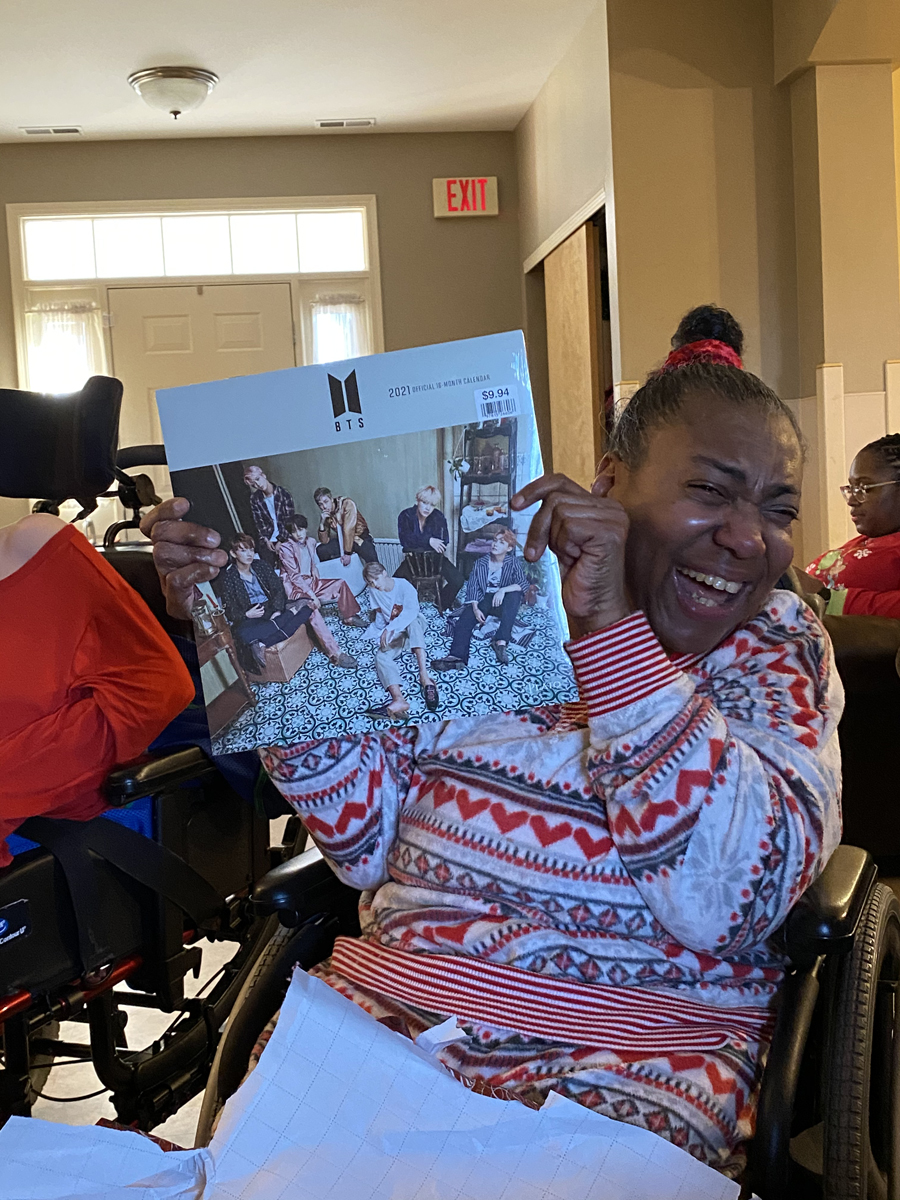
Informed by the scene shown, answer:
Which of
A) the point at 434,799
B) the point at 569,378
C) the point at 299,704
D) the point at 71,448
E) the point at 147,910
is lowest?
the point at 147,910

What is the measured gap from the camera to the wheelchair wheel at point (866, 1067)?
2.90ft

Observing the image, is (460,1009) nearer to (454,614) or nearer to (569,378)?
(454,614)

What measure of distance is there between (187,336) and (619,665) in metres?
6.88

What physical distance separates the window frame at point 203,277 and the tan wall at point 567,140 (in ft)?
3.53

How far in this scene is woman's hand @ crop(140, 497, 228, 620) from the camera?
100 cm

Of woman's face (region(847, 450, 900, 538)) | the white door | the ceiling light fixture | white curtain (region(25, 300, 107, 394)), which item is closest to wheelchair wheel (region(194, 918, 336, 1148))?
woman's face (region(847, 450, 900, 538))

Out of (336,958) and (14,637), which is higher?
(14,637)

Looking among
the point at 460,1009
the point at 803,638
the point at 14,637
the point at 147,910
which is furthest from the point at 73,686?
the point at 803,638

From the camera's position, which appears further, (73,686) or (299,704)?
(73,686)

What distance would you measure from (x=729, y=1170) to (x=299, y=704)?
55 cm

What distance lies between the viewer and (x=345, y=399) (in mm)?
→ 962

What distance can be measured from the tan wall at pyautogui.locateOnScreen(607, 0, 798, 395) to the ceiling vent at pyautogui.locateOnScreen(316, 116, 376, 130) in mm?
2243

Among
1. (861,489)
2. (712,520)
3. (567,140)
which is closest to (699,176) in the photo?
(567,140)

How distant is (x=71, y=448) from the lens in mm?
1858
